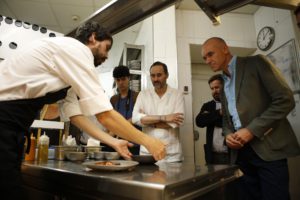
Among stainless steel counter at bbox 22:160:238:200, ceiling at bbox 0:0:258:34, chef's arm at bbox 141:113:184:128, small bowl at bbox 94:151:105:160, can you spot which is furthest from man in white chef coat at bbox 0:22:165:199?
ceiling at bbox 0:0:258:34

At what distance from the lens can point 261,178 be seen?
4.31 feet

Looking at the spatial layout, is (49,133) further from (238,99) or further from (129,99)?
(238,99)

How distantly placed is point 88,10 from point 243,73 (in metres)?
2.28

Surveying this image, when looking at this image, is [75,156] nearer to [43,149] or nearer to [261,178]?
[43,149]

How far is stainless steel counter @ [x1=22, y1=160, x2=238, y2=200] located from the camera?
0.61m

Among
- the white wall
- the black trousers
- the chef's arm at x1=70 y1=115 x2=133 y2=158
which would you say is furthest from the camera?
the white wall

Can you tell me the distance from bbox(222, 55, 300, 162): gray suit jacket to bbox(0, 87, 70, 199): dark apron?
3.83ft

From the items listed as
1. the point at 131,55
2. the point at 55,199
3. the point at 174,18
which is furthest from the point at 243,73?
the point at 131,55

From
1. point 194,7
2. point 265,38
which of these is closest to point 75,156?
point 194,7

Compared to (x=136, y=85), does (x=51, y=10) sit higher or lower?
higher

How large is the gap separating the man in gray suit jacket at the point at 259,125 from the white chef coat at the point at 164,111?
1.42 feet

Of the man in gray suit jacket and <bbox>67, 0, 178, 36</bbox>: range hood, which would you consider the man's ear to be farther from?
the man in gray suit jacket

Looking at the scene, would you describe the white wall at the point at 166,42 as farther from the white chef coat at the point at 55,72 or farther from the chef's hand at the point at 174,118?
the white chef coat at the point at 55,72

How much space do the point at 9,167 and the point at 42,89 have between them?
0.30 m
